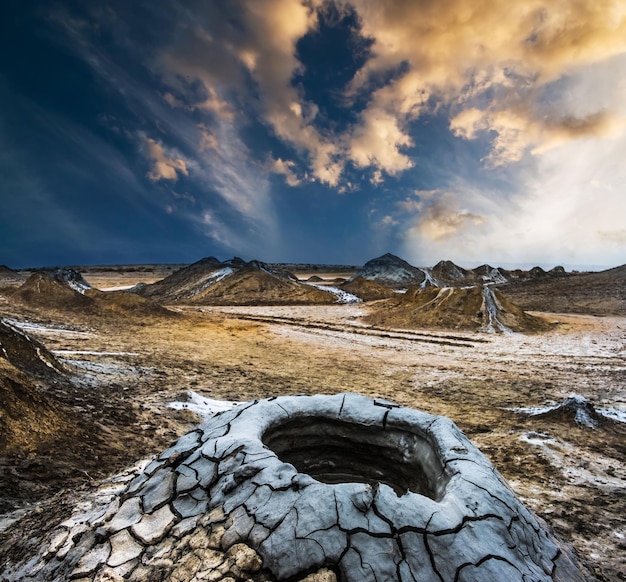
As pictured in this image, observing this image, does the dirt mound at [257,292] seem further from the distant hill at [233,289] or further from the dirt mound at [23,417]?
the dirt mound at [23,417]

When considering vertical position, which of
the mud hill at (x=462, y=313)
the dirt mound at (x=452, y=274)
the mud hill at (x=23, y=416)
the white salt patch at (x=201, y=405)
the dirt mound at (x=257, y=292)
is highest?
the dirt mound at (x=452, y=274)

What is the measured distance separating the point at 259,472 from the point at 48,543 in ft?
4.87

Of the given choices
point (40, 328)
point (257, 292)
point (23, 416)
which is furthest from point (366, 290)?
point (23, 416)

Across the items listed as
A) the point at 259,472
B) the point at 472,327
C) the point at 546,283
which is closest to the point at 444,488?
the point at 259,472

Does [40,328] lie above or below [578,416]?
above

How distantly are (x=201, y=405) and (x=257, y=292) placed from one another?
26.2 metres

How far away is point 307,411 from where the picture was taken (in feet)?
10.5

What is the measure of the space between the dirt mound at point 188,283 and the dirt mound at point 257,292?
1250mm

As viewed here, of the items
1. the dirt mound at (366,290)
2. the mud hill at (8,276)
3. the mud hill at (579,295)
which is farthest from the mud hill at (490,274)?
the mud hill at (8,276)

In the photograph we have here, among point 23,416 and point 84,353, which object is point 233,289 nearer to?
point 84,353

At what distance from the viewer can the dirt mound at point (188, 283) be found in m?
32.8

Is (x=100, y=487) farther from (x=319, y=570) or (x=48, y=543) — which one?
(x=319, y=570)

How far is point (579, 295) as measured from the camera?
29.2 m

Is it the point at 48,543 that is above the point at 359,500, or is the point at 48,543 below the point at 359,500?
below
